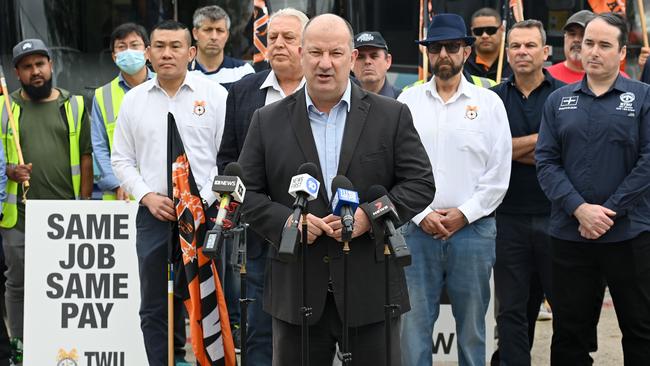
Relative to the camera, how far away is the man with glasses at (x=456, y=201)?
24.3 ft

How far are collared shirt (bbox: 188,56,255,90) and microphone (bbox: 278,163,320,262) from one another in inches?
199

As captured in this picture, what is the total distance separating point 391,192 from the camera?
5.81m

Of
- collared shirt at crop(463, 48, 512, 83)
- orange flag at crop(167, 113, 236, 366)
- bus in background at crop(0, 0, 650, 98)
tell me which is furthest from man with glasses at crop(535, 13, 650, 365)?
bus in background at crop(0, 0, 650, 98)

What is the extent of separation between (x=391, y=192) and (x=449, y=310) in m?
2.71

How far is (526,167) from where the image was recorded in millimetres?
8062

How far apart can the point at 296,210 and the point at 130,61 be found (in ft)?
15.1

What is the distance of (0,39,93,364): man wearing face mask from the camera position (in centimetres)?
896

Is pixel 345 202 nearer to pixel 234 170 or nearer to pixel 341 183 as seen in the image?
pixel 341 183

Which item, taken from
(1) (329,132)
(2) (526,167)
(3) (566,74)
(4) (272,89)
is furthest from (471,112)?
(3) (566,74)

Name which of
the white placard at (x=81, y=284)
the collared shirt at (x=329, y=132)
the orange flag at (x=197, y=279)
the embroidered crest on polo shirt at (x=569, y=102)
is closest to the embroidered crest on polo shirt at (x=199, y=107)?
the orange flag at (x=197, y=279)

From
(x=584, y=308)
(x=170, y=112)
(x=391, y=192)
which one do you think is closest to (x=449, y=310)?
(x=584, y=308)

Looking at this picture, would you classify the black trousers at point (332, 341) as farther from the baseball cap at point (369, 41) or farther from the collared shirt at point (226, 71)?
the collared shirt at point (226, 71)

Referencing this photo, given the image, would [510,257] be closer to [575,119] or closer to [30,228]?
[575,119]

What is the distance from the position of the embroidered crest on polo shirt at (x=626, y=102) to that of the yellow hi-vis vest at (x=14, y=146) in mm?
3828
